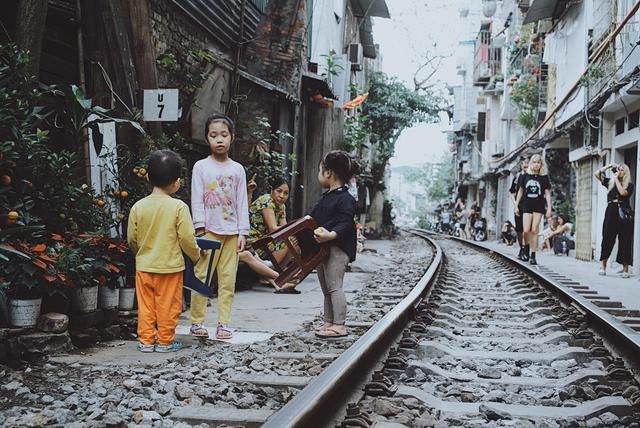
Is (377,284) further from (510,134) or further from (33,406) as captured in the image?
(510,134)

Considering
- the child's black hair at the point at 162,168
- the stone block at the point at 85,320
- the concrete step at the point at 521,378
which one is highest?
the child's black hair at the point at 162,168

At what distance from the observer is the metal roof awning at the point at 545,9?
2064 centimetres

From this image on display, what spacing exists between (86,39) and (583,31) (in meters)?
15.8

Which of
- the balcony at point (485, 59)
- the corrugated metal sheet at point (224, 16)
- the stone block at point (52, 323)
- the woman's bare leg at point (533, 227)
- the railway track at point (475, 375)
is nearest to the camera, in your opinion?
the railway track at point (475, 375)

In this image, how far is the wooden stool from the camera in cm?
457

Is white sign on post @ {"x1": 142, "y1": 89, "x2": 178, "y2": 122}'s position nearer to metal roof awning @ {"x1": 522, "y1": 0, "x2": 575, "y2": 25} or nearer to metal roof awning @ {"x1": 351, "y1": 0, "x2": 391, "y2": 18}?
metal roof awning @ {"x1": 522, "y1": 0, "x2": 575, "y2": 25}

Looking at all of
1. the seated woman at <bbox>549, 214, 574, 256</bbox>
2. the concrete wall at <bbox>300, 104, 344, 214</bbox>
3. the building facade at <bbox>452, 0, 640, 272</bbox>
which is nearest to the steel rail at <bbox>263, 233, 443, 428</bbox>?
the building facade at <bbox>452, 0, 640, 272</bbox>

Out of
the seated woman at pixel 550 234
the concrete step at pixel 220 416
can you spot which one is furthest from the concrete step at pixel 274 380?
the seated woman at pixel 550 234

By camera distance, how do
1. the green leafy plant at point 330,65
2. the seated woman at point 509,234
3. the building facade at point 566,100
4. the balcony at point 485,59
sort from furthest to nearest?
the balcony at point 485,59, the seated woman at point 509,234, the green leafy plant at point 330,65, the building facade at point 566,100

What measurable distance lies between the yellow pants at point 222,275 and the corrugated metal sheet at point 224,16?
4.57m

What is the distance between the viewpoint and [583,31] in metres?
18.9

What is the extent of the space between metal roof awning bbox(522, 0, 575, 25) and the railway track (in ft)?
53.6

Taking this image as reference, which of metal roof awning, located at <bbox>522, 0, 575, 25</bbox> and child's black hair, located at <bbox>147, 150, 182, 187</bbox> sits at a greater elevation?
metal roof awning, located at <bbox>522, 0, 575, 25</bbox>

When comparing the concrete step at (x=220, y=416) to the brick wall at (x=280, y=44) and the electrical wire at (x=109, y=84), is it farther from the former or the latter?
the brick wall at (x=280, y=44)
